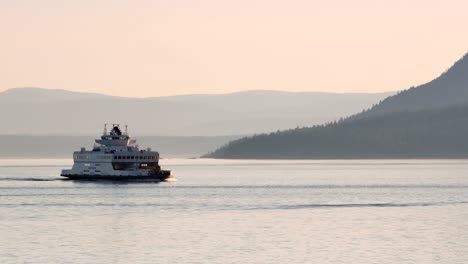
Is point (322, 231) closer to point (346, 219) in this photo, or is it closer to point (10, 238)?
point (346, 219)

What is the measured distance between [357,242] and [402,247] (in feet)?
20.3

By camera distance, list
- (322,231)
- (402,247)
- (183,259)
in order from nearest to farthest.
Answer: (183,259), (402,247), (322,231)

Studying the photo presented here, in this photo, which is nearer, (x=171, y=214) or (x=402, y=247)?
(x=402, y=247)

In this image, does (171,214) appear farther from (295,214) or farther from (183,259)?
(183,259)

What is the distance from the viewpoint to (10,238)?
143000 mm

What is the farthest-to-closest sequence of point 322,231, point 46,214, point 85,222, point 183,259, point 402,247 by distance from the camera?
1. point 46,214
2. point 85,222
3. point 322,231
4. point 402,247
5. point 183,259

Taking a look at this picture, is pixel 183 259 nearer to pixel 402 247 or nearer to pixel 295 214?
pixel 402 247

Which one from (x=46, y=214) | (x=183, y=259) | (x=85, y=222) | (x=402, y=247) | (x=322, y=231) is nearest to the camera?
(x=183, y=259)

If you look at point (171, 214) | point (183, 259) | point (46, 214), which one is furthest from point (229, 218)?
point (183, 259)

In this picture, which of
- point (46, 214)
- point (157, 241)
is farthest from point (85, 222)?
point (157, 241)

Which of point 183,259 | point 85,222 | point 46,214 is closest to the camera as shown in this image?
point 183,259

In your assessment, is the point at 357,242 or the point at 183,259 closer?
the point at 183,259

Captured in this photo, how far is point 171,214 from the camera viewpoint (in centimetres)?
18750

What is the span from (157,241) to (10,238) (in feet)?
50.5
